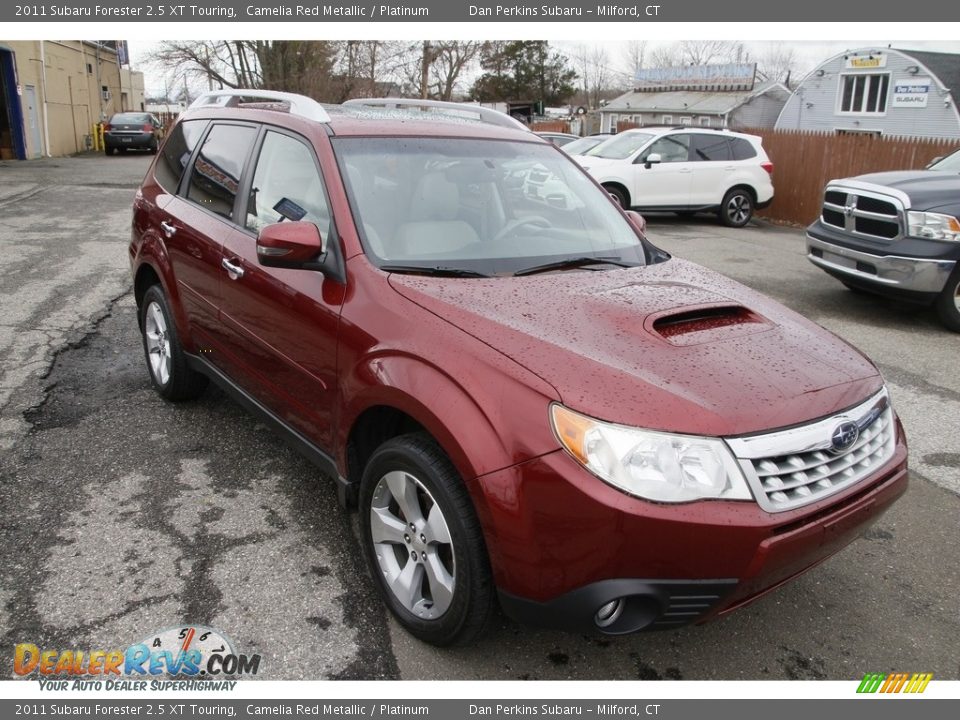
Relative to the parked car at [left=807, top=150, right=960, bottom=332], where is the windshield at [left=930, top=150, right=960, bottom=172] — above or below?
above

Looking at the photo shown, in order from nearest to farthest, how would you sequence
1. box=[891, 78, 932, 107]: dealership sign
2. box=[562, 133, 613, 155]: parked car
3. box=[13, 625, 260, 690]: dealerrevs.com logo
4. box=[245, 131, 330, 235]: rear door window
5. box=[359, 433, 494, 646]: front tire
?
box=[359, 433, 494, 646]: front tire → box=[13, 625, 260, 690]: dealerrevs.com logo → box=[245, 131, 330, 235]: rear door window → box=[562, 133, 613, 155]: parked car → box=[891, 78, 932, 107]: dealership sign

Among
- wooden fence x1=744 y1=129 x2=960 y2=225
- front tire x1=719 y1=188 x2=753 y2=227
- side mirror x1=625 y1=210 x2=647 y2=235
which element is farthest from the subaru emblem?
wooden fence x1=744 y1=129 x2=960 y2=225

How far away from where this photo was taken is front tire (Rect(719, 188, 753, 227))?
15.1 metres

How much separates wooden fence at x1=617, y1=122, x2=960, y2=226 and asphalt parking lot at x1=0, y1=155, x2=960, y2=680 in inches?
428

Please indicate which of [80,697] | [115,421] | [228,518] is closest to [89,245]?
[115,421]

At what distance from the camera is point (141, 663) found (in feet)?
8.62

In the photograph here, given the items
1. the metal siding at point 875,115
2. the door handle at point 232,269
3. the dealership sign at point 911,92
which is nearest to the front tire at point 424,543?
the door handle at point 232,269

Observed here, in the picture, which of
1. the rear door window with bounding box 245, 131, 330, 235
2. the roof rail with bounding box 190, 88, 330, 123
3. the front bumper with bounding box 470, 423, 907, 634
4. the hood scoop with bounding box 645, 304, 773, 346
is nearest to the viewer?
the front bumper with bounding box 470, 423, 907, 634

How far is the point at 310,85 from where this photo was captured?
34.5 meters

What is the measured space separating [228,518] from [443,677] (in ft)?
4.72

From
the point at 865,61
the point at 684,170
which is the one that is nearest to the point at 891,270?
the point at 684,170

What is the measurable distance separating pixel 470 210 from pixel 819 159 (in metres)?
14.9

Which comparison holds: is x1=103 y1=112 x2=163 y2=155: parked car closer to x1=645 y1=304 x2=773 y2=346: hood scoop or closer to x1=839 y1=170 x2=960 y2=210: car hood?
x1=839 y1=170 x2=960 y2=210: car hood

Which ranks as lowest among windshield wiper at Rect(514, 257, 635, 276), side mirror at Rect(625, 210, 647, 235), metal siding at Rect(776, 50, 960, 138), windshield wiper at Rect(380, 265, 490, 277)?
windshield wiper at Rect(514, 257, 635, 276)
